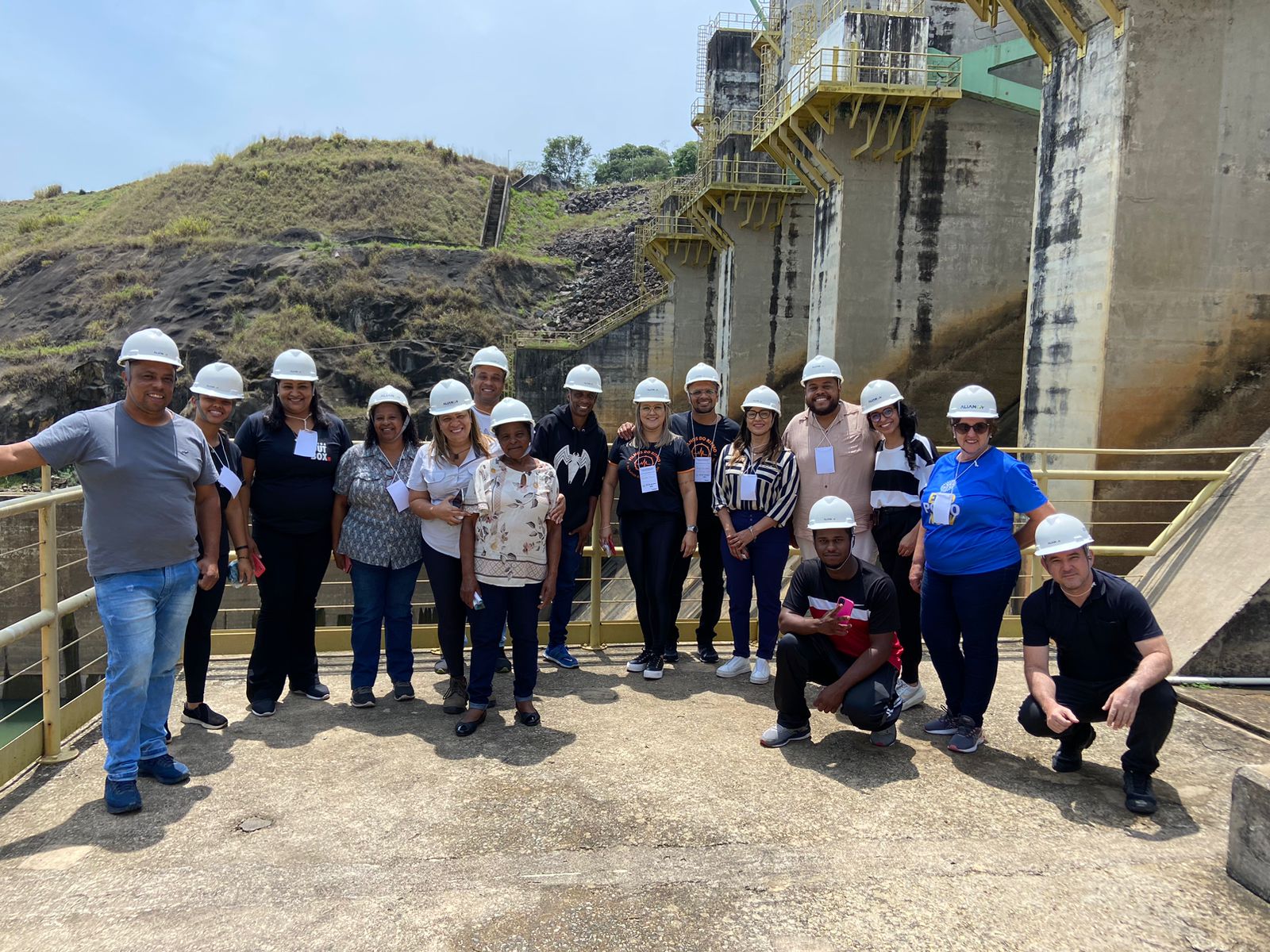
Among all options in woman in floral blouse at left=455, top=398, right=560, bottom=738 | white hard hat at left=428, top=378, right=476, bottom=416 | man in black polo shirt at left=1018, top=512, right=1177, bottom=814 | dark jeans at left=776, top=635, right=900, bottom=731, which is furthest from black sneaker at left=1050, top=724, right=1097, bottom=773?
white hard hat at left=428, top=378, right=476, bottom=416

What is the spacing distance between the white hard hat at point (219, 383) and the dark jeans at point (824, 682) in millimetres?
3079

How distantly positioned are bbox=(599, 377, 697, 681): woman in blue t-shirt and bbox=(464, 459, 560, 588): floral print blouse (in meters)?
0.94

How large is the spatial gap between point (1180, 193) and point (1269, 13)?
2.14 metres

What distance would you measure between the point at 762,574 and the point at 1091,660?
6.37 feet

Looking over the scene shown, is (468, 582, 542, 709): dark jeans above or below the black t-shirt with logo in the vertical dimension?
below

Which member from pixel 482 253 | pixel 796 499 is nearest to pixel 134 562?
pixel 796 499

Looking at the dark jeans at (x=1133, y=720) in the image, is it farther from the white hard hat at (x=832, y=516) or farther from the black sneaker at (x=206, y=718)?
the black sneaker at (x=206, y=718)

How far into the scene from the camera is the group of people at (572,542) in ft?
11.3

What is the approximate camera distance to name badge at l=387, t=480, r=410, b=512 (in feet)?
15.2

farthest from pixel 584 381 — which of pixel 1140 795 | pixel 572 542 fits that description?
pixel 1140 795

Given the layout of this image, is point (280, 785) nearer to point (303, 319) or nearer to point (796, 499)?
point (796, 499)

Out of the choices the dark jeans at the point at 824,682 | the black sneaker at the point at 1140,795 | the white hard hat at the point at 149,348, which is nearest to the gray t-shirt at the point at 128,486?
the white hard hat at the point at 149,348

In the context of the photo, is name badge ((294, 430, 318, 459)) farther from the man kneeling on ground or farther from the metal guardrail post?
the man kneeling on ground

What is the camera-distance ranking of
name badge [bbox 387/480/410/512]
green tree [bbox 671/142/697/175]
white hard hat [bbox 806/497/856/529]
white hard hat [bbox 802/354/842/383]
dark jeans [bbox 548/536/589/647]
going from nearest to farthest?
white hard hat [bbox 806/497/856/529] < name badge [bbox 387/480/410/512] < white hard hat [bbox 802/354/842/383] < dark jeans [bbox 548/536/589/647] < green tree [bbox 671/142/697/175]
